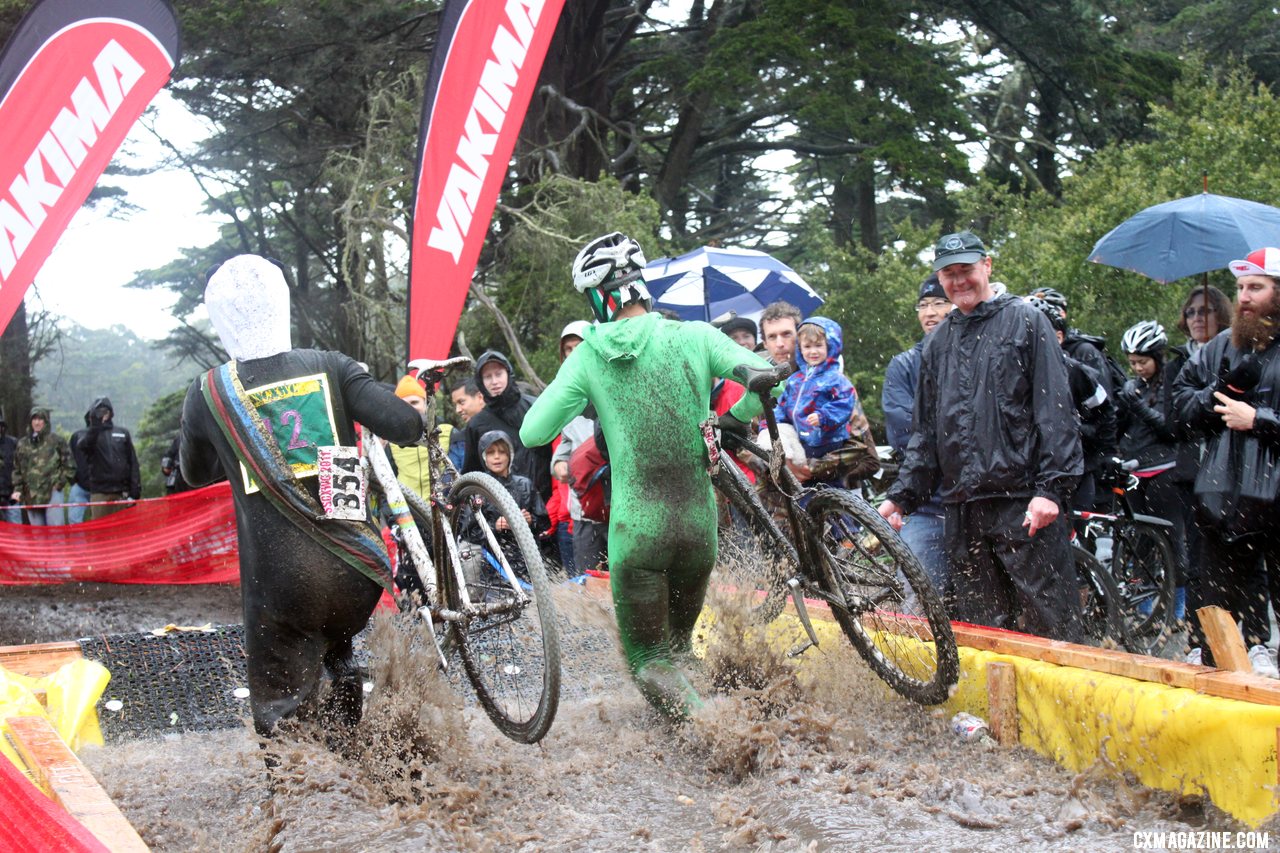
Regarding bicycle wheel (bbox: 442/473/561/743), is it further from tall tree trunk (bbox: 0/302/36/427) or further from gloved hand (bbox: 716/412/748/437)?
tall tree trunk (bbox: 0/302/36/427)

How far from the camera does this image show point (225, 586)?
11367 millimetres

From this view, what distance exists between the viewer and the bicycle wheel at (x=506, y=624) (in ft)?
14.6

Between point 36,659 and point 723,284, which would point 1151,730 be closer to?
point 36,659

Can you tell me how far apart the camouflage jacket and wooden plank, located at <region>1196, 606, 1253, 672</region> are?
16.5 metres

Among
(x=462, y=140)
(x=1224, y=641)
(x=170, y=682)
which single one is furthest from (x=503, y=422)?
(x=1224, y=641)

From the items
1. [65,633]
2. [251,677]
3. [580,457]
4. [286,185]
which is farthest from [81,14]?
[286,185]

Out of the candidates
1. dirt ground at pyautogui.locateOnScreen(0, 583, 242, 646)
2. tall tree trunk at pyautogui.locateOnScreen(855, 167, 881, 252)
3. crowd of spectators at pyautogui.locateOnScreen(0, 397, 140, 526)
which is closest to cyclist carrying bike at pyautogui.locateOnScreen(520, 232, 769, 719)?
dirt ground at pyautogui.locateOnScreen(0, 583, 242, 646)

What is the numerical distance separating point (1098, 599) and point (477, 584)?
3530 millimetres

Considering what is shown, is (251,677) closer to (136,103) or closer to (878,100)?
(136,103)

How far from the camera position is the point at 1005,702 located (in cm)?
454

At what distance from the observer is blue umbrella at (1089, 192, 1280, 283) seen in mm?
7367

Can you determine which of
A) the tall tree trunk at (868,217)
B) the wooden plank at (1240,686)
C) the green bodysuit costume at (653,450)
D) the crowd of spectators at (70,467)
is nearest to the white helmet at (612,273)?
the green bodysuit costume at (653,450)

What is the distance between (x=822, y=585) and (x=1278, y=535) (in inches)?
71.8

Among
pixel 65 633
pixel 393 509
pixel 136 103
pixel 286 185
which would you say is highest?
pixel 286 185
